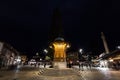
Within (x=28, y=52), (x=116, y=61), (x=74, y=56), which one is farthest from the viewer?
(x=28, y=52)

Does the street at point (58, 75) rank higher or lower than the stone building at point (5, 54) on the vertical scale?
lower

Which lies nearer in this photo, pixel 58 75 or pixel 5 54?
pixel 58 75

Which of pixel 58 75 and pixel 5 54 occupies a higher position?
pixel 5 54

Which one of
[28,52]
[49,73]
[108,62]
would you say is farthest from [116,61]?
[28,52]

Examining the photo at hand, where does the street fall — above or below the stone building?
below

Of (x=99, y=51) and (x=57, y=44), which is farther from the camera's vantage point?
(x=99, y=51)

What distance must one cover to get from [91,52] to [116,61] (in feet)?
162

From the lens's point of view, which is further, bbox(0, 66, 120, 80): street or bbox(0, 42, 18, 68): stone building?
bbox(0, 42, 18, 68): stone building

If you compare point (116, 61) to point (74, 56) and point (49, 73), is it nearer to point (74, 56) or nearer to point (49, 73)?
point (49, 73)

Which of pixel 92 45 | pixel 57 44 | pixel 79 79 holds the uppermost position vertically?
pixel 92 45

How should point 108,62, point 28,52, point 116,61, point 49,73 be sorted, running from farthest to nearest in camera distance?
point 28,52 < point 108,62 < point 116,61 < point 49,73

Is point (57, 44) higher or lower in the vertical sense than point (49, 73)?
higher

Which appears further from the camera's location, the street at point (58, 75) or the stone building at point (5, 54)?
the stone building at point (5, 54)

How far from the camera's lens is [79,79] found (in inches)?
598
